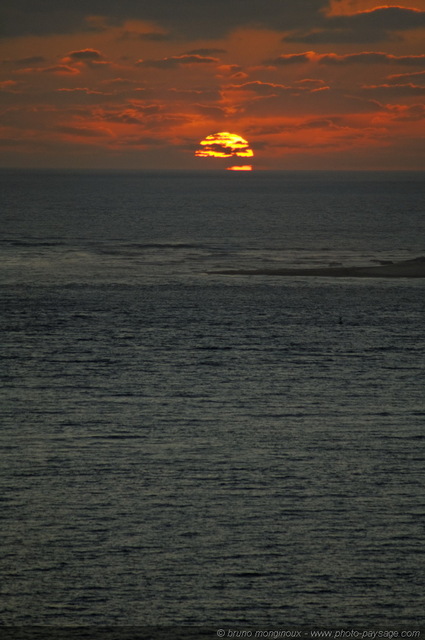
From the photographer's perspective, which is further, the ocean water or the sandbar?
the sandbar

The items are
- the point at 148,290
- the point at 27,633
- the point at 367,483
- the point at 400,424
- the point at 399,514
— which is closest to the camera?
the point at 27,633

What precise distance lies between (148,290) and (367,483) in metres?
43.4

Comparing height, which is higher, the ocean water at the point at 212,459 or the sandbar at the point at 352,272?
the sandbar at the point at 352,272

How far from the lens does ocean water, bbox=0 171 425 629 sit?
64.2 feet

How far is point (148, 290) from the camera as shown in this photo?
67.8 m

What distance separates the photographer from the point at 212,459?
28.3m

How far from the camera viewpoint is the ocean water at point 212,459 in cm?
1956

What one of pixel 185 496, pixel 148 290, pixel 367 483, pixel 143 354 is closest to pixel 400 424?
pixel 367 483

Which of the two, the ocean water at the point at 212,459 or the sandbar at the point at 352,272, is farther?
the sandbar at the point at 352,272

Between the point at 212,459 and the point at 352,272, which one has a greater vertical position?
the point at 352,272

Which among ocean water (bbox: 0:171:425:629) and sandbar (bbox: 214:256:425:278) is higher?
sandbar (bbox: 214:256:425:278)

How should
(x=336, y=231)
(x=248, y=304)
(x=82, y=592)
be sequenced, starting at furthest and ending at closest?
(x=336, y=231)
(x=248, y=304)
(x=82, y=592)

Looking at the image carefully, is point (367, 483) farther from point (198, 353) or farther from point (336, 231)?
point (336, 231)

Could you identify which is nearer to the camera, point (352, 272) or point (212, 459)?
point (212, 459)
